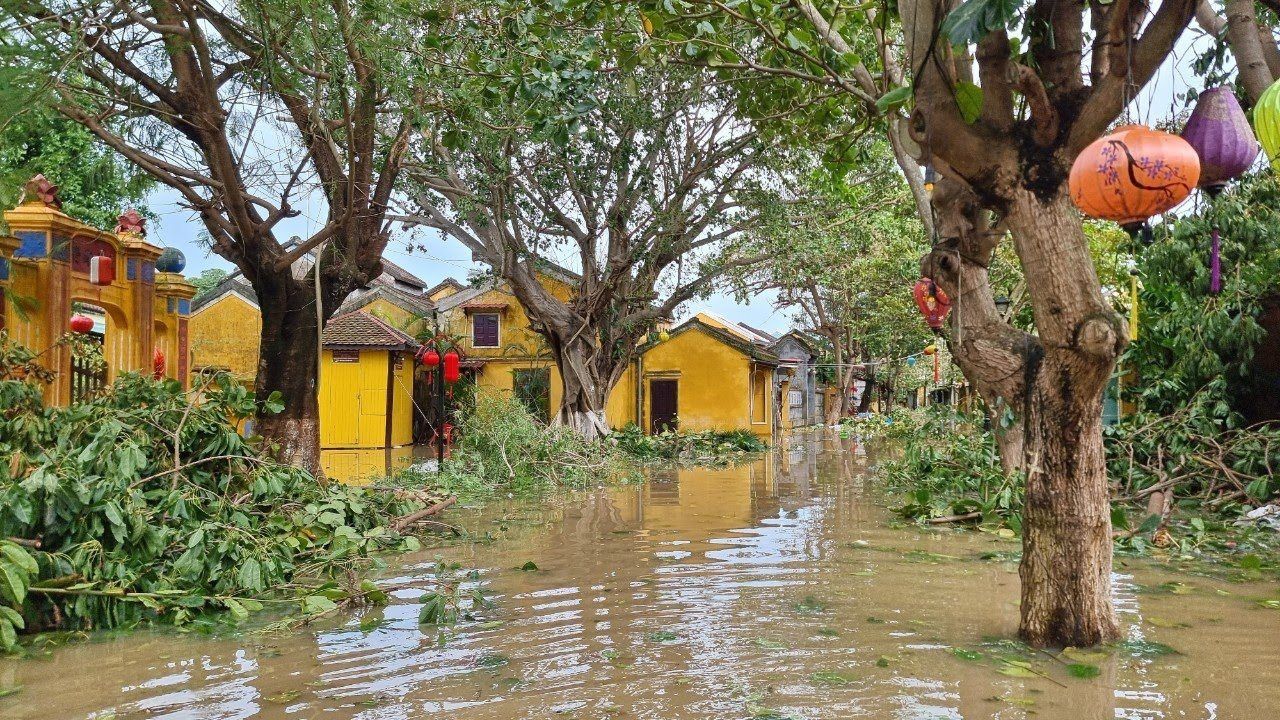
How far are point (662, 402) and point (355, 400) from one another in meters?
9.73

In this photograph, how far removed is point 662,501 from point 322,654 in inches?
308

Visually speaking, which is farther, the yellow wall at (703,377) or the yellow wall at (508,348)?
the yellow wall at (703,377)

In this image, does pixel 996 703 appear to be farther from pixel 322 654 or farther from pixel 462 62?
pixel 462 62

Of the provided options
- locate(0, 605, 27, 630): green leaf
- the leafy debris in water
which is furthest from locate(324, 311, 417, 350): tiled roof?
the leafy debris in water

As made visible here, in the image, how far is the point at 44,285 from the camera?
32.6 ft

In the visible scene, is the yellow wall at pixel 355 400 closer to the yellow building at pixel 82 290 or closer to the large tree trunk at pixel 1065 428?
the yellow building at pixel 82 290

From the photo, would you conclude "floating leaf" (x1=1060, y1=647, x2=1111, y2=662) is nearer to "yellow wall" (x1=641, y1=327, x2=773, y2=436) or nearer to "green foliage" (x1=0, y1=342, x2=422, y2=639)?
"green foliage" (x1=0, y1=342, x2=422, y2=639)

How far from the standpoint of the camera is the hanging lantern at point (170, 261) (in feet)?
41.7

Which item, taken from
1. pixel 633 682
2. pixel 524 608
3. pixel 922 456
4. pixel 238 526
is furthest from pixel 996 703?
pixel 922 456

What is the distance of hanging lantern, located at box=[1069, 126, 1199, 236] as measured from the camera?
3.71m

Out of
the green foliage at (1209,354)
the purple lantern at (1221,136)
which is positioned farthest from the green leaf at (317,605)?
the green foliage at (1209,354)

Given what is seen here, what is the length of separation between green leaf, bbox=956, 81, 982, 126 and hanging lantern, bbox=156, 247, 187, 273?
11667mm

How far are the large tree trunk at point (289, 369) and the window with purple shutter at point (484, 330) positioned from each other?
17.4 meters

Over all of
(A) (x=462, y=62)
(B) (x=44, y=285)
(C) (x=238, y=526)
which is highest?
(A) (x=462, y=62)
